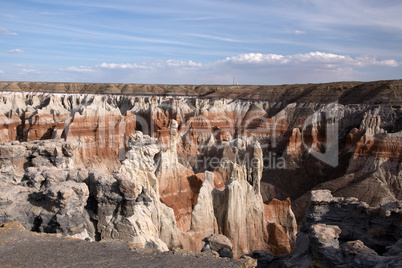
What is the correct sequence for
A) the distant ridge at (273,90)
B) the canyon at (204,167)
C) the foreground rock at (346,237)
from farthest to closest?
1. the distant ridge at (273,90)
2. the canyon at (204,167)
3. the foreground rock at (346,237)

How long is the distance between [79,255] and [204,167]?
73.7 feet

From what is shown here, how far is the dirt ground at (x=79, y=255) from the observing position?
781 centimetres

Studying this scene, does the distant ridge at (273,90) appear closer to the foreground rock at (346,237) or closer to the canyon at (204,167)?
the canyon at (204,167)

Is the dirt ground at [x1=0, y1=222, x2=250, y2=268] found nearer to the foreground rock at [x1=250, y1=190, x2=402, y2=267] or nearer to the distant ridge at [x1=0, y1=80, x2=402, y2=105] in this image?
the foreground rock at [x1=250, y1=190, x2=402, y2=267]

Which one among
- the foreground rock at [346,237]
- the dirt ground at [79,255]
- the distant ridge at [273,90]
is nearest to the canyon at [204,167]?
the foreground rock at [346,237]

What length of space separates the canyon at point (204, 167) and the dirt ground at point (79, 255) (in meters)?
0.77

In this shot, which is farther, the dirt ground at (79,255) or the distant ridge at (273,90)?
the distant ridge at (273,90)

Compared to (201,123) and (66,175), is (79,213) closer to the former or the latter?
(66,175)

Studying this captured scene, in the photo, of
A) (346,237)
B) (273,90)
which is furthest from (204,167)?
(273,90)

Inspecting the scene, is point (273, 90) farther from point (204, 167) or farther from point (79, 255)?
point (79, 255)

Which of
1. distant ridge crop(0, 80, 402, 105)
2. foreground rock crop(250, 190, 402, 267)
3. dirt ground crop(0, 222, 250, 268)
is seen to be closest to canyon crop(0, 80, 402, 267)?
foreground rock crop(250, 190, 402, 267)

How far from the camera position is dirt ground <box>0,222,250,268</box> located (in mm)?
7812

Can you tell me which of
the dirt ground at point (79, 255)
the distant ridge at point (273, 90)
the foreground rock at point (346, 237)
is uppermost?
the distant ridge at point (273, 90)

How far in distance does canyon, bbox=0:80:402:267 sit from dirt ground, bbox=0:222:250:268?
30.5 inches
